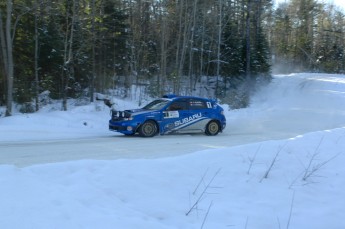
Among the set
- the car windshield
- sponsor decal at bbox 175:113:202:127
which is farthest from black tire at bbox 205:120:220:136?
the car windshield

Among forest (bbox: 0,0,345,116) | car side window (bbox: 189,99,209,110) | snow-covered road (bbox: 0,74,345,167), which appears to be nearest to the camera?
snow-covered road (bbox: 0,74,345,167)

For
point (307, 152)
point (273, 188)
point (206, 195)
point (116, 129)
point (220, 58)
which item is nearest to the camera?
point (206, 195)

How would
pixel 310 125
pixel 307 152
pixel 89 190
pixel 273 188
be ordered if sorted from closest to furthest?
pixel 89 190 → pixel 273 188 → pixel 307 152 → pixel 310 125

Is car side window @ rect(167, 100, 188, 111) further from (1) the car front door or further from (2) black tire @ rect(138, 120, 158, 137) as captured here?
(2) black tire @ rect(138, 120, 158, 137)

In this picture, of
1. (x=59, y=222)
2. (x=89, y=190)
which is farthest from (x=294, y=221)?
(x=59, y=222)

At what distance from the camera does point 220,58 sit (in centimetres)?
3706

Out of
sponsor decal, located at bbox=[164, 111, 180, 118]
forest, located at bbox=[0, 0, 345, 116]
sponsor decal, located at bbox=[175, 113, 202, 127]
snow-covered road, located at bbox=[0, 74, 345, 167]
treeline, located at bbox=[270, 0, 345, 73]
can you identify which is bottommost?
snow-covered road, located at bbox=[0, 74, 345, 167]

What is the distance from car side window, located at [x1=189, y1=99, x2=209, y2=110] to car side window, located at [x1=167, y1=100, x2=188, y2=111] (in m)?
0.29

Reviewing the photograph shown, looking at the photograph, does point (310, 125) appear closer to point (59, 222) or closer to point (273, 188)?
point (273, 188)

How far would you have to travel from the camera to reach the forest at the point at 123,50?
23609 millimetres

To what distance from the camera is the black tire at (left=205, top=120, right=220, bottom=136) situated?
667 inches

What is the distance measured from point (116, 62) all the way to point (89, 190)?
26.7 m

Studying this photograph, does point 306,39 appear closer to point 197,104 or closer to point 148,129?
point 197,104

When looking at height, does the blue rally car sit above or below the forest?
below
